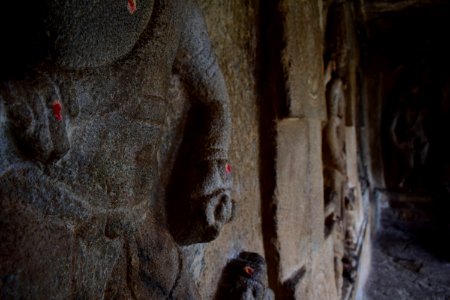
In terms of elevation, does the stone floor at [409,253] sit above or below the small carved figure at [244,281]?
below

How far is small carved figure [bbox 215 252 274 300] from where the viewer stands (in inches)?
45.8

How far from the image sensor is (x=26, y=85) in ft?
1.81

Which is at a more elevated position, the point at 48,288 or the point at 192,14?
the point at 192,14

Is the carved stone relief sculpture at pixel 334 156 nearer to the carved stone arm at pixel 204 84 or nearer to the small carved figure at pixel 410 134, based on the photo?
the carved stone arm at pixel 204 84

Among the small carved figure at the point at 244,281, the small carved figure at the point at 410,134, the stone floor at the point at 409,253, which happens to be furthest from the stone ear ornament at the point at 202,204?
the small carved figure at the point at 410,134

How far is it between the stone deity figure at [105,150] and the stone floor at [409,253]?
2871mm

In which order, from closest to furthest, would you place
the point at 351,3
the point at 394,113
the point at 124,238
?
the point at 124,238, the point at 351,3, the point at 394,113

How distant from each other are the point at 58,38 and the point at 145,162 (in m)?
0.32

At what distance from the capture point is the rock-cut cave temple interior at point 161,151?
0.57 meters

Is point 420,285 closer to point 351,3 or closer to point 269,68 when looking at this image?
point 351,3

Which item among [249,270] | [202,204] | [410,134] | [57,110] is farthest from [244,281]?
[410,134]

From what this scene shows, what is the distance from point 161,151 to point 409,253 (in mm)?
4001

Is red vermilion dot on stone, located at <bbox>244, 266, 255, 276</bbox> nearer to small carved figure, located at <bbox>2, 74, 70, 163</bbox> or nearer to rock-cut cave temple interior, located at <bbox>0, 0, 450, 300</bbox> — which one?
rock-cut cave temple interior, located at <bbox>0, 0, 450, 300</bbox>

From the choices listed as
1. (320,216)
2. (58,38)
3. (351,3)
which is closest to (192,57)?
(58,38)
